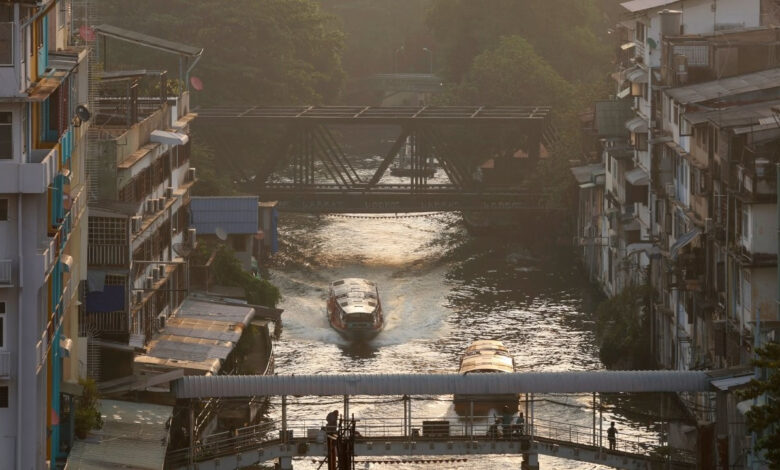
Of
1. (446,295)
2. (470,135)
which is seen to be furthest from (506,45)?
(446,295)

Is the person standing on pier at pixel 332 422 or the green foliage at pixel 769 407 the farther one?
the person standing on pier at pixel 332 422

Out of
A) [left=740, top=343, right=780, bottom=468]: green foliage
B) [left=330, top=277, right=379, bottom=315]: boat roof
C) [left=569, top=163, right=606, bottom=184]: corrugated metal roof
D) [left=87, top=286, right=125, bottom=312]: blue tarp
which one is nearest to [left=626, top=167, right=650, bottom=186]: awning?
[left=330, top=277, right=379, bottom=315]: boat roof

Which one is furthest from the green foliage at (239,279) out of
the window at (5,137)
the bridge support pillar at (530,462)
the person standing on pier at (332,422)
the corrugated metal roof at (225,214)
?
the window at (5,137)

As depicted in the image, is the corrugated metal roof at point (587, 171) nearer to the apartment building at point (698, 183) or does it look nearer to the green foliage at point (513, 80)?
the apartment building at point (698, 183)

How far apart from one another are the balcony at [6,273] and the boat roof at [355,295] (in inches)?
1290

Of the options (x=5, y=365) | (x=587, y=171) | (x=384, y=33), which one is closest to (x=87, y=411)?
(x=5, y=365)

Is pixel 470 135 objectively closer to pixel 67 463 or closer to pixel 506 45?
pixel 506 45

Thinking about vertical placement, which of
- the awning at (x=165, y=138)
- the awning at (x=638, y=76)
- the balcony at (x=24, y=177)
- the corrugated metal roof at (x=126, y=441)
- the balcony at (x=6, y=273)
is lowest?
the corrugated metal roof at (x=126, y=441)

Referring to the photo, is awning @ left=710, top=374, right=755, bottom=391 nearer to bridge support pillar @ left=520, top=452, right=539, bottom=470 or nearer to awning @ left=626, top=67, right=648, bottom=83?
bridge support pillar @ left=520, top=452, right=539, bottom=470

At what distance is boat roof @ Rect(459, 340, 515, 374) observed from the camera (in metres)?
60.6

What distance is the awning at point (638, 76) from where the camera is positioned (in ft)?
230

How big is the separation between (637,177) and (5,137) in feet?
112

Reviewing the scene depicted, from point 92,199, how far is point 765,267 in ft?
51.4

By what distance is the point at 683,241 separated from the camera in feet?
189
